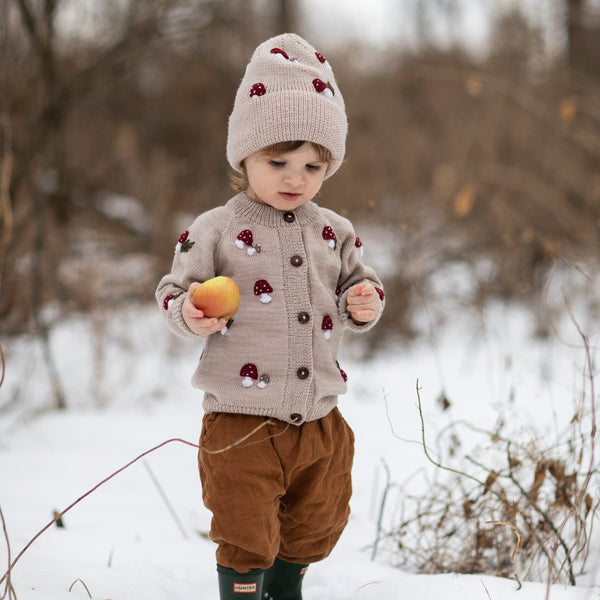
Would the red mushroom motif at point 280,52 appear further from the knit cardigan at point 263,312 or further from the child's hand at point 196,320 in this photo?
the child's hand at point 196,320

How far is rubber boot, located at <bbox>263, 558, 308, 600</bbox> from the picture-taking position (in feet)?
5.63

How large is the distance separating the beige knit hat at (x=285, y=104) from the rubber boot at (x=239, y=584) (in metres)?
0.94

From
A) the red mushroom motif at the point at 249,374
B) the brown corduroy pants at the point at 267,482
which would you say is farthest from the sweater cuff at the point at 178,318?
the brown corduroy pants at the point at 267,482

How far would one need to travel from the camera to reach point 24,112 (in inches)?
165

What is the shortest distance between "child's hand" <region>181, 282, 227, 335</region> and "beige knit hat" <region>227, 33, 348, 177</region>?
14.4 inches

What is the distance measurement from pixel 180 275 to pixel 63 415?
2.14 metres

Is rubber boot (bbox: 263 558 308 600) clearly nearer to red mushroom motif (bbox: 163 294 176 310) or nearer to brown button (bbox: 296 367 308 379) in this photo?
brown button (bbox: 296 367 308 379)

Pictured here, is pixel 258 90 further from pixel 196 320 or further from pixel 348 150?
pixel 348 150

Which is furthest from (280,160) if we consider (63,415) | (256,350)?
(63,415)

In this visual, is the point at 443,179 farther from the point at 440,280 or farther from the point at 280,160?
the point at 280,160

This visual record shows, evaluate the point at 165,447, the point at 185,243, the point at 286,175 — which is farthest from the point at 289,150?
the point at 165,447

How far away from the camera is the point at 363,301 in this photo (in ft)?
5.10

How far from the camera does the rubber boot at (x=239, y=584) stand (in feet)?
5.03

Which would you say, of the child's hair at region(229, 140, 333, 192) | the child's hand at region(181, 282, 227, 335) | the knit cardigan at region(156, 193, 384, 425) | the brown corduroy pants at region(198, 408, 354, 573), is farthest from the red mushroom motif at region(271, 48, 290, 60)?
the brown corduroy pants at region(198, 408, 354, 573)
